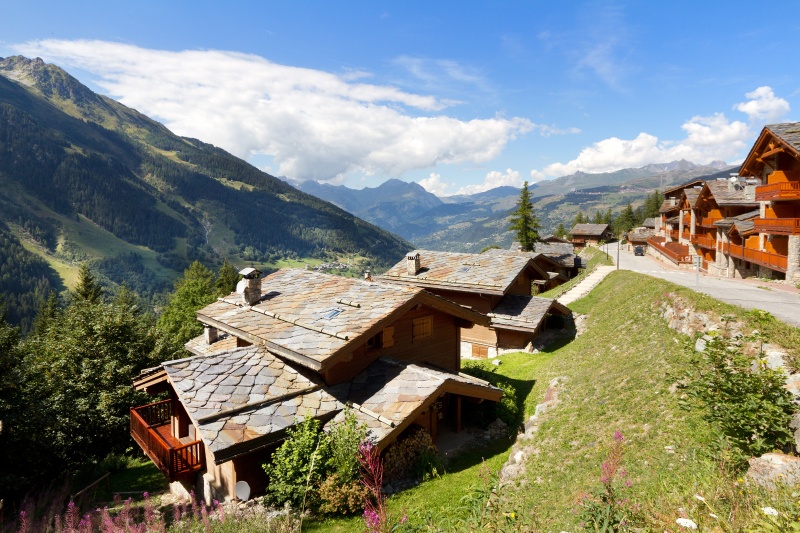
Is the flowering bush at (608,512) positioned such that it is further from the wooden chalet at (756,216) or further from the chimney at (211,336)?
the wooden chalet at (756,216)

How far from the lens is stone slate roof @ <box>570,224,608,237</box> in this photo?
9629cm

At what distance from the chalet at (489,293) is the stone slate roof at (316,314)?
348 inches

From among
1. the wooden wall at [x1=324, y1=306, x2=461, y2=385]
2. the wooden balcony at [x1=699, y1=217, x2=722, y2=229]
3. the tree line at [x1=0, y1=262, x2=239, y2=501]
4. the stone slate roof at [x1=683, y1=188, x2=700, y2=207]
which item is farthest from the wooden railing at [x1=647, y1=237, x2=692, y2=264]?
the tree line at [x1=0, y1=262, x2=239, y2=501]

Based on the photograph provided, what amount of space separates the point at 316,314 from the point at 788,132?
107 feet

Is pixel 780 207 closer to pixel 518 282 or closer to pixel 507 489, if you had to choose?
pixel 518 282

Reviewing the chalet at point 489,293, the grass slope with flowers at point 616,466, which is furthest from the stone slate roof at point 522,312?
the grass slope with flowers at point 616,466

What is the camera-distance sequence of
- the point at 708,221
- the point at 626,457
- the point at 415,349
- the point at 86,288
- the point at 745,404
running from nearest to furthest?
the point at 745,404, the point at 626,457, the point at 415,349, the point at 708,221, the point at 86,288

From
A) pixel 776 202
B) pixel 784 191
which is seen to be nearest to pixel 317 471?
pixel 784 191

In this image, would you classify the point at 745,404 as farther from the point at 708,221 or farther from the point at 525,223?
the point at 525,223

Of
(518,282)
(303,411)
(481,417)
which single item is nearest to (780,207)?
(518,282)

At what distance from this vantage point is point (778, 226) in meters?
28.3

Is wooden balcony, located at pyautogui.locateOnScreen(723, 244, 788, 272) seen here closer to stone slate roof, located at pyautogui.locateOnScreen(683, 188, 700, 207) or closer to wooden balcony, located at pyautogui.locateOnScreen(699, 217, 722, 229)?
wooden balcony, located at pyautogui.locateOnScreen(699, 217, 722, 229)

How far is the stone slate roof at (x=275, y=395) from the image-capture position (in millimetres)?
→ 11578

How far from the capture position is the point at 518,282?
3281cm
